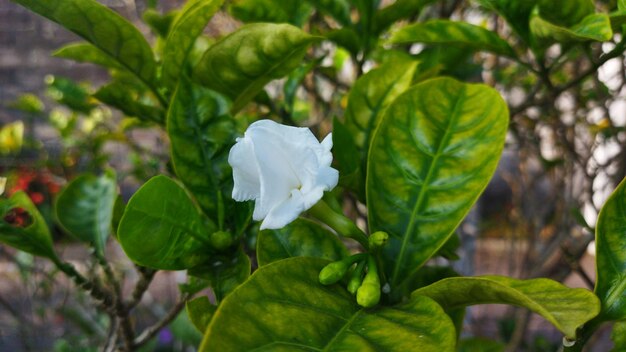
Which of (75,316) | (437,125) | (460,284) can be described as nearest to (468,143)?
(437,125)

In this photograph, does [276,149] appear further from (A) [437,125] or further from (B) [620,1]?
(B) [620,1]

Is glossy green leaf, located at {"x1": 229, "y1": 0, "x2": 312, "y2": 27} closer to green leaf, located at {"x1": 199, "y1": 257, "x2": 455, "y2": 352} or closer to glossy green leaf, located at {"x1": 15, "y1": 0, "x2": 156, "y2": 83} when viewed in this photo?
glossy green leaf, located at {"x1": 15, "y1": 0, "x2": 156, "y2": 83}

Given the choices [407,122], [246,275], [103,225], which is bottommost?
[103,225]

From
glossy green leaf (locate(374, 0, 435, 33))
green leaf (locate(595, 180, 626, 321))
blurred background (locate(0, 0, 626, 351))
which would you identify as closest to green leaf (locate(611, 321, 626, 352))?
green leaf (locate(595, 180, 626, 321))

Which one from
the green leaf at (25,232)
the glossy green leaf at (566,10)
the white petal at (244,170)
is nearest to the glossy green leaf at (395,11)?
the glossy green leaf at (566,10)

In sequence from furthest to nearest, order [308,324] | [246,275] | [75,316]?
[75,316] < [246,275] < [308,324]

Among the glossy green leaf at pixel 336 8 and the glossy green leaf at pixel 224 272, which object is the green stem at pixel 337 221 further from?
the glossy green leaf at pixel 336 8
